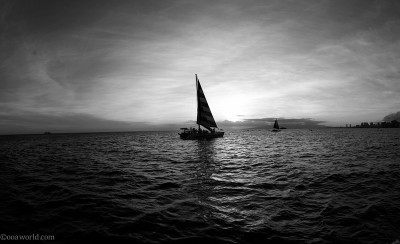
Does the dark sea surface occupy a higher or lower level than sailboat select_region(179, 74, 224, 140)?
lower

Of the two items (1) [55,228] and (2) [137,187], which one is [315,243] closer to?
(1) [55,228]

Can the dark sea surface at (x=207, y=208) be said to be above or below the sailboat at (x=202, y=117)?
below

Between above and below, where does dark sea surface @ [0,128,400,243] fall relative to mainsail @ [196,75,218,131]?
below

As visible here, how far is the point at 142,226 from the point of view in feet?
25.0

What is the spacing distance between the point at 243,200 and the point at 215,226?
3.28 metres

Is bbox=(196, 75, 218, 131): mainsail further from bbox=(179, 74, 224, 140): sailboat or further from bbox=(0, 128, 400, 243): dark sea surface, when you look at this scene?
bbox=(0, 128, 400, 243): dark sea surface

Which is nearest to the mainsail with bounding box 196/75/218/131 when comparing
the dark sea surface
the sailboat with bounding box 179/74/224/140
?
the sailboat with bounding box 179/74/224/140

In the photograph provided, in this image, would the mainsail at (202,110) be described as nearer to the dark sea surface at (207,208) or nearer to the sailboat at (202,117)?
the sailboat at (202,117)

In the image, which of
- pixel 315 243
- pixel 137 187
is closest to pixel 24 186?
pixel 137 187

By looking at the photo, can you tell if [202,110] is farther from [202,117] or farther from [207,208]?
[207,208]

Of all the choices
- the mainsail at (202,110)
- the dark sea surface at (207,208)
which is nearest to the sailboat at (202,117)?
the mainsail at (202,110)

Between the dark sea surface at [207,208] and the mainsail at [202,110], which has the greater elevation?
the mainsail at [202,110]

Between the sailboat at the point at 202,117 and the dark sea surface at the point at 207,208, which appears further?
the sailboat at the point at 202,117

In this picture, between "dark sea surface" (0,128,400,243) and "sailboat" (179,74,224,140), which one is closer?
"dark sea surface" (0,128,400,243)
